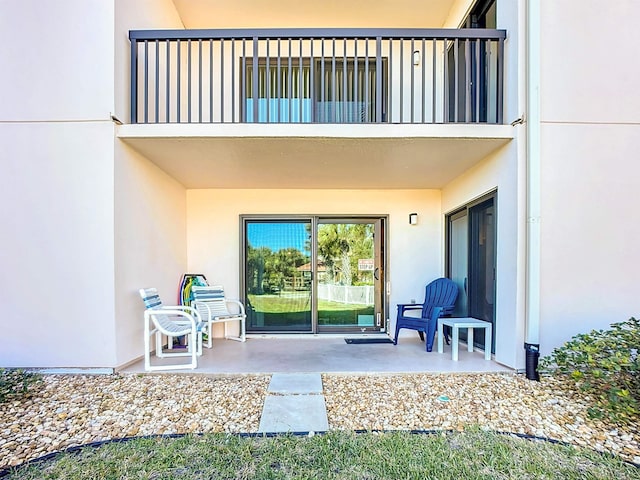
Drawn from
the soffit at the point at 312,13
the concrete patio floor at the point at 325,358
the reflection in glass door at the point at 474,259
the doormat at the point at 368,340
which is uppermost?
the soffit at the point at 312,13

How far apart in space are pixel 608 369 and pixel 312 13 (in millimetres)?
6099

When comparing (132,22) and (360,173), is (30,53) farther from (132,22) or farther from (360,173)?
(360,173)

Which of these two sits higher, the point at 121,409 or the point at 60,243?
the point at 60,243

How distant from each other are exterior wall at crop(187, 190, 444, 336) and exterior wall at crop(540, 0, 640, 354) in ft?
7.77

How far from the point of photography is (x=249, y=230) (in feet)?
19.8

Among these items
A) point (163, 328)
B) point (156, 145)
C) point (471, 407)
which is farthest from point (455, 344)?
point (156, 145)

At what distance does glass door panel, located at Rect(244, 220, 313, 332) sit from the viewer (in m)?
5.98

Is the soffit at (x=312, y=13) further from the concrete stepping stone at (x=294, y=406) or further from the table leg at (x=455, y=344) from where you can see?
the concrete stepping stone at (x=294, y=406)

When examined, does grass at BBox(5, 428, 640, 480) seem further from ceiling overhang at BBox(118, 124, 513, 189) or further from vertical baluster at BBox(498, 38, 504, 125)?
vertical baluster at BBox(498, 38, 504, 125)

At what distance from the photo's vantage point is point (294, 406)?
Answer: 2.99 meters

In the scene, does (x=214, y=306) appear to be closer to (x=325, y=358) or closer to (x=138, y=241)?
(x=138, y=241)

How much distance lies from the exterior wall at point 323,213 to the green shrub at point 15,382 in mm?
2675

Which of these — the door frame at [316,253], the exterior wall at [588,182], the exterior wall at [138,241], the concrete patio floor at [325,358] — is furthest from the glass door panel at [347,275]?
the exterior wall at [588,182]

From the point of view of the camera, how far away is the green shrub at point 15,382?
3059 mm
